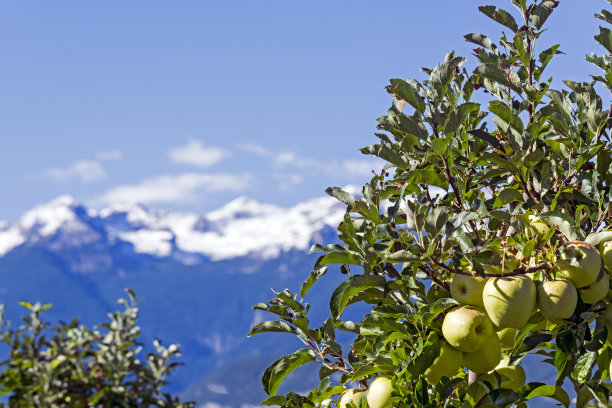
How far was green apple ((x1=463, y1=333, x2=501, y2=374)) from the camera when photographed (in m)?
2.71

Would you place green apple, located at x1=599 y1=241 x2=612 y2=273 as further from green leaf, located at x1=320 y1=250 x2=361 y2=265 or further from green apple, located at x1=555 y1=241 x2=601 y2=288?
green leaf, located at x1=320 y1=250 x2=361 y2=265

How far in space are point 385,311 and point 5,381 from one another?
322 inches

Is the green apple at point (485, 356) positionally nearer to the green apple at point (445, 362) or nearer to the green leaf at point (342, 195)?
the green apple at point (445, 362)

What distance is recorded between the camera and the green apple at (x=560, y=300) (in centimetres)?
251

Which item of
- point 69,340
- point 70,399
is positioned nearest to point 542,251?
point 70,399

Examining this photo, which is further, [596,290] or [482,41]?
[482,41]

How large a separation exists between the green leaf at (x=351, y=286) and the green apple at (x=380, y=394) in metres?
0.43

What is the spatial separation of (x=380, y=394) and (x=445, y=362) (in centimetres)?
37

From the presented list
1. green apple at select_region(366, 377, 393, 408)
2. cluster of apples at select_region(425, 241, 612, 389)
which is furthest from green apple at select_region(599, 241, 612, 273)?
green apple at select_region(366, 377, 393, 408)

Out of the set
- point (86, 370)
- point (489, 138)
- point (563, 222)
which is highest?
point (86, 370)

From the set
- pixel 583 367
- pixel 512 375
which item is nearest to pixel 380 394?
pixel 512 375

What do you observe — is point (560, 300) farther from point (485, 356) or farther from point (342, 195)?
point (342, 195)

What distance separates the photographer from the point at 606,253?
2729mm

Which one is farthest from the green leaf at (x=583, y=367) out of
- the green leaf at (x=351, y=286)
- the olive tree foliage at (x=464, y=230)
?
the green leaf at (x=351, y=286)
